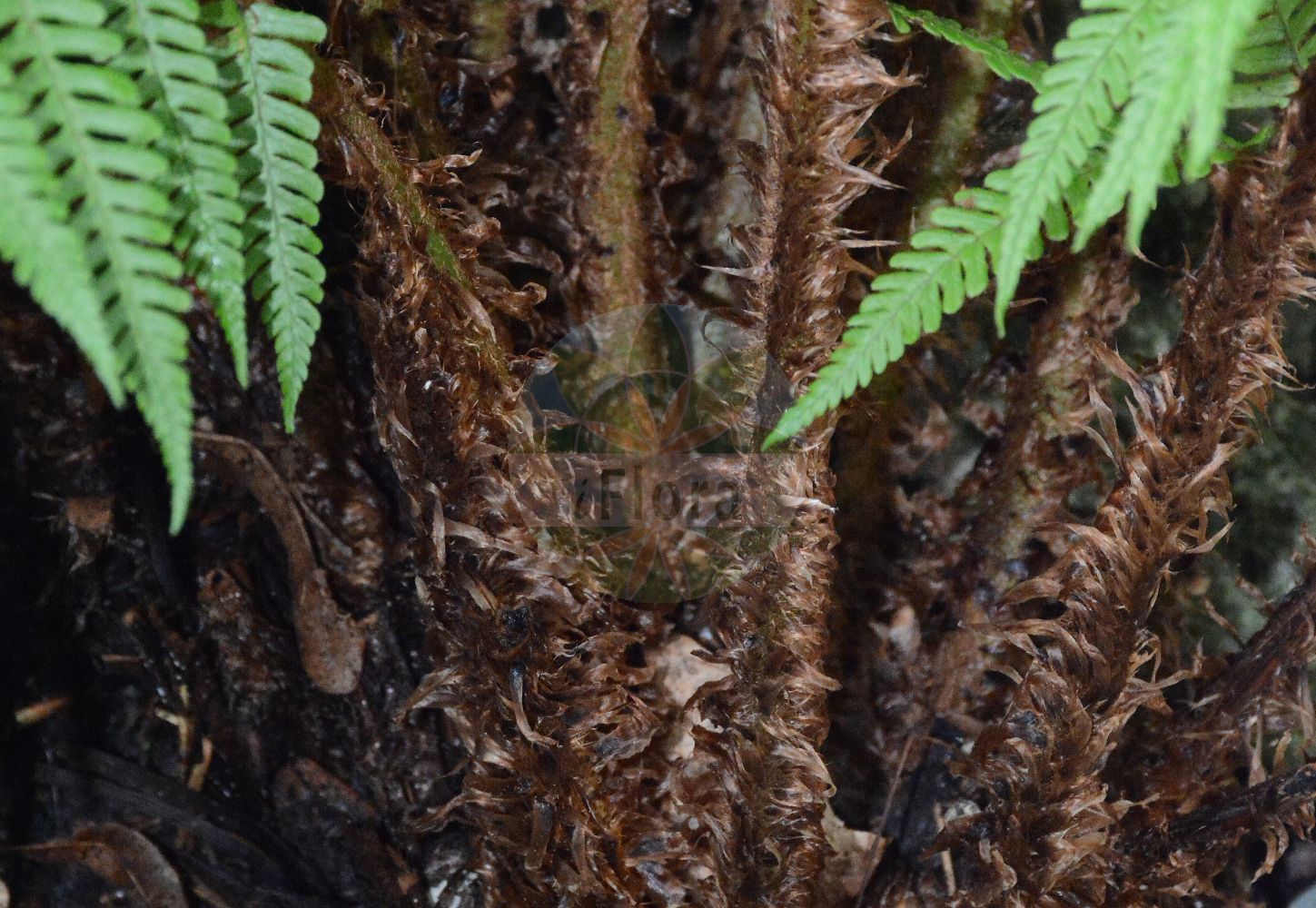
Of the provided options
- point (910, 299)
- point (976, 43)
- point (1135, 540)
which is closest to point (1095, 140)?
point (910, 299)

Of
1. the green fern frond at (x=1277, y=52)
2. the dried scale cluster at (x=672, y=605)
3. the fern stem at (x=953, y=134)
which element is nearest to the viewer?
the green fern frond at (x=1277, y=52)

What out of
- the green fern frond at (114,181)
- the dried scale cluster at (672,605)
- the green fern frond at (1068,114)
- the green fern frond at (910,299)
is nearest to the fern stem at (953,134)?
the dried scale cluster at (672,605)

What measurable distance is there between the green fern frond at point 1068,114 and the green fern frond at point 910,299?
0.11 meters

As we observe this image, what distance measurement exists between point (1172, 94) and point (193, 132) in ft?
2.34

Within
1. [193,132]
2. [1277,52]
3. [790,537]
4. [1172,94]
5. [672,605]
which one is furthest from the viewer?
[672,605]

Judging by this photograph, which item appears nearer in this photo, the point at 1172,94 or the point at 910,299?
the point at 1172,94

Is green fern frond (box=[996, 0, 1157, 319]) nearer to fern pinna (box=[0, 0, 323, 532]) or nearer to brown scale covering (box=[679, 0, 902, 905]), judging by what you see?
brown scale covering (box=[679, 0, 902, 905])

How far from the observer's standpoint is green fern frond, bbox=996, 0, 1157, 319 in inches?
24.7

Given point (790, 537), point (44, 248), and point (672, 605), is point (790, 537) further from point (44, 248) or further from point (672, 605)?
point (44, 248)

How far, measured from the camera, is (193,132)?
75 centimetres

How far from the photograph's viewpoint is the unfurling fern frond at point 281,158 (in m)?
0.80

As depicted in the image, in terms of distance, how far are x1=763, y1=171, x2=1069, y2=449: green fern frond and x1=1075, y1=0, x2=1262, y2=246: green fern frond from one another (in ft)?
0.56

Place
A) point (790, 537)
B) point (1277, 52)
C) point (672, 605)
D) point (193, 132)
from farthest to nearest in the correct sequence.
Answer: point (672, 605), point (790, 537), point (1277, 52), point (193, 132)

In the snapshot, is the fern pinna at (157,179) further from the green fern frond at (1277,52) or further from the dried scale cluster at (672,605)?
the green fern frond at (1277,52)
